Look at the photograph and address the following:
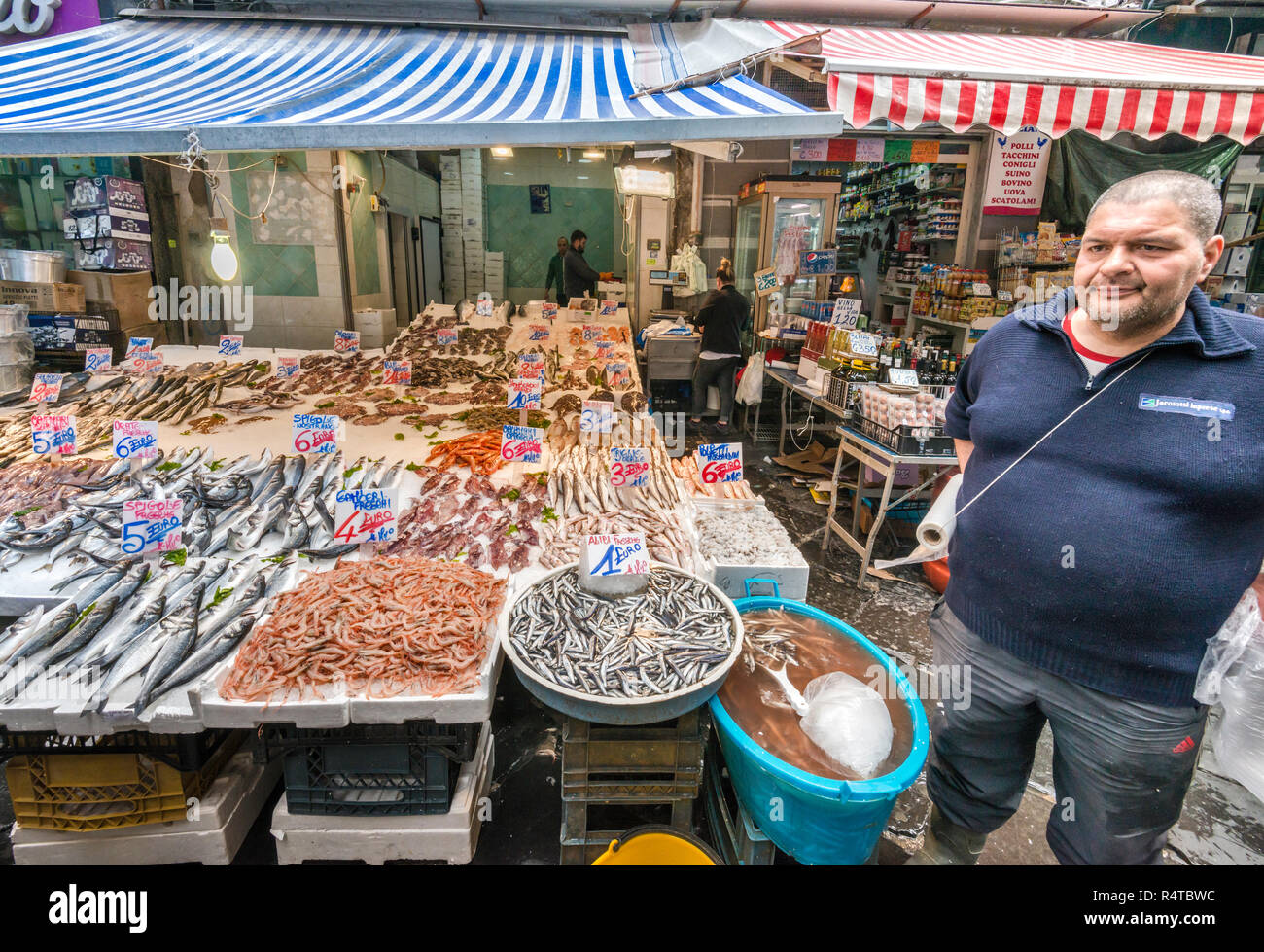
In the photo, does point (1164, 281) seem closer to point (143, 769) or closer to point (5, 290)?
point (143, 769)

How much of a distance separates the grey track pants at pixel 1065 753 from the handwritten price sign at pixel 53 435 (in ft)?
18.3

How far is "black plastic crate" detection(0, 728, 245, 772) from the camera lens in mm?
2472

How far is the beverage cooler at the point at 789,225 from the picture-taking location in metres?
10.3

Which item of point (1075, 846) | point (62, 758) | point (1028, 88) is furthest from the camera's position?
point (1028, 88)

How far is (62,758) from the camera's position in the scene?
101 inches

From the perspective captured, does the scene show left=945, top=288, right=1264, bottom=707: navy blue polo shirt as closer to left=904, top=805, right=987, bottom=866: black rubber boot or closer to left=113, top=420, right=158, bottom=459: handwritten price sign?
left=904, top=805, right=987, bottom=866: black rubber boot

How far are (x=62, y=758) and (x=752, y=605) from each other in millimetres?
3112

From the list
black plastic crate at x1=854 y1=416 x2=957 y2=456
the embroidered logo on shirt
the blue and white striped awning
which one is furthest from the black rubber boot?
the blue and white striped awning

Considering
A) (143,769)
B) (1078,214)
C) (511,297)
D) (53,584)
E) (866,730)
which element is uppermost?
(1078,214)

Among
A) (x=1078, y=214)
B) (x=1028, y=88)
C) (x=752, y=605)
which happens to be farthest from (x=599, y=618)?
(x=1078, y=214)

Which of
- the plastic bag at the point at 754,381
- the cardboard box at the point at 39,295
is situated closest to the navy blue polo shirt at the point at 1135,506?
the plastic bag at the point at 754,381

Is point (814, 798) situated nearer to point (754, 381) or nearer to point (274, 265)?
point (754, 381)

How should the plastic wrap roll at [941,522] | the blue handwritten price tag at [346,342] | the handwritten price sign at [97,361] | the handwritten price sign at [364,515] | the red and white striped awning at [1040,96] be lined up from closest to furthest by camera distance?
the plastic wrap roll at [941,522] < the handwritten price sign at [364,515] < the red and white striped awning at [1040,96] < the handwritten price sign at [97,361] < the blue handwritten price tag at [346,342]

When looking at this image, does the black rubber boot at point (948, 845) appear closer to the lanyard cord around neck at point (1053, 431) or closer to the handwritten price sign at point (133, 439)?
the lanyard cord around neck at point (1053, 431)
